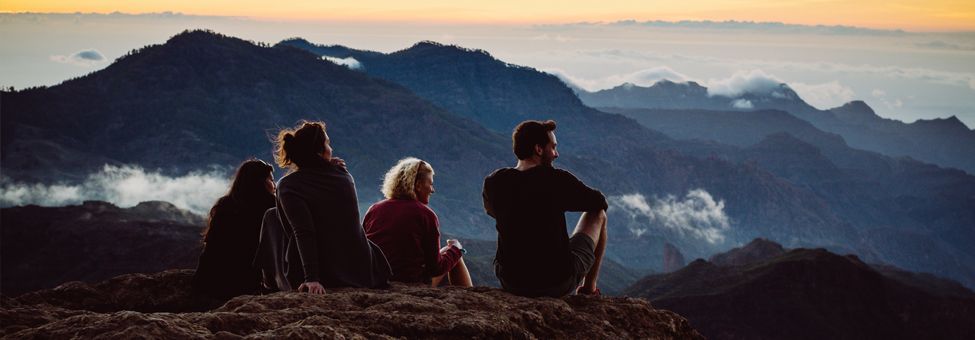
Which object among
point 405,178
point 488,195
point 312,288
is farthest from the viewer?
point 405,178

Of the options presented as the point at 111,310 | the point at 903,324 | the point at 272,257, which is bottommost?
the point at 903,324

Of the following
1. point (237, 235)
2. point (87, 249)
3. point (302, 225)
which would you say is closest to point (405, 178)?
point (302, 225)

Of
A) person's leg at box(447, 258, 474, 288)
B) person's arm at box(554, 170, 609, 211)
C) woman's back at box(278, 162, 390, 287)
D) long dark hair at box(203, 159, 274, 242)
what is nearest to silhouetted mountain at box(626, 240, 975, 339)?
person's leg at box(447, 258, 474, 288)

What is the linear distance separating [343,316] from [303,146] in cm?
323

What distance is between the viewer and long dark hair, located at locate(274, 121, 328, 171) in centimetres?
1160

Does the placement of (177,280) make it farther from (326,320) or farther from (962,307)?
(962,307)

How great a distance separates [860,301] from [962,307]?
17.9 meters

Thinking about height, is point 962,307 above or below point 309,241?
below

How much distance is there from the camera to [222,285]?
12867 millimetres

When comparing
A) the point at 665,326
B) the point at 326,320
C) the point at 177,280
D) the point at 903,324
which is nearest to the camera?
the point at 326,320

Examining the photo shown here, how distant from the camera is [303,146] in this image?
1159 cm

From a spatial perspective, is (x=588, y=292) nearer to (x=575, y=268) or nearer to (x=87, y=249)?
(x=575, y=268)

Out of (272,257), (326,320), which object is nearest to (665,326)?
(326,320)

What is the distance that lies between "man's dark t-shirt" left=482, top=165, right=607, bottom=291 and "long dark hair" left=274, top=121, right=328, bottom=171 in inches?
83.7
